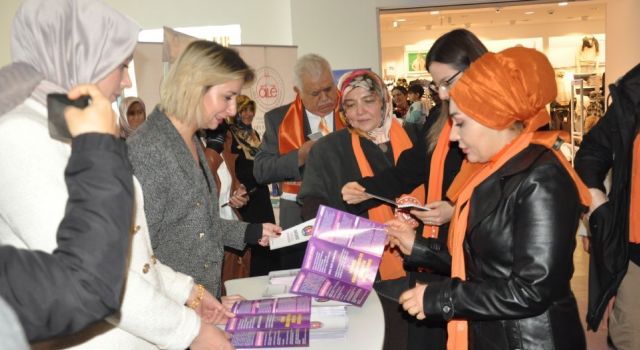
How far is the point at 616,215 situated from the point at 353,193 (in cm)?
121

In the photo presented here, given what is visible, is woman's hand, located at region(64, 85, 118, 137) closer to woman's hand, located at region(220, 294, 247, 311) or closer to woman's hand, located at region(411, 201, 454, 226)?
woman's hand, located at region(220, 294, 247, 311)

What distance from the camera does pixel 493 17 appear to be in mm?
12367

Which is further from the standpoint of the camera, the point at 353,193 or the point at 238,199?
the point at 238,199

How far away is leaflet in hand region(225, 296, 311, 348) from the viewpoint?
175cm

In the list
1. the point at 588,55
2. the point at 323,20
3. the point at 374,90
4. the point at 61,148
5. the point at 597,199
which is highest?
the point at 323,20

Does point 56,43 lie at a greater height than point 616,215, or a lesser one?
greater

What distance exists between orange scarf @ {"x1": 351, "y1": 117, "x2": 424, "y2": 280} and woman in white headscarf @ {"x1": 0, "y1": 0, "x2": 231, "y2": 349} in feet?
4.53

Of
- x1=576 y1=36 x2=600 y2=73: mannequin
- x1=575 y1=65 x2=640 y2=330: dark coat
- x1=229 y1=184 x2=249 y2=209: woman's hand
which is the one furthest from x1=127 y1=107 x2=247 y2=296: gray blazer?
x1=576 y1=36 x2=600 y2=73: mannequin

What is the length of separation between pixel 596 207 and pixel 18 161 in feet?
8.17

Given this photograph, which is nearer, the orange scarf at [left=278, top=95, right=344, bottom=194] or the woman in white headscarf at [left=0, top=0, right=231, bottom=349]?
the woman in white headscarf at [left=0, top=0, right=231, bottom=349]

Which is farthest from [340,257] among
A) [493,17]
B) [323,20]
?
[493,17]

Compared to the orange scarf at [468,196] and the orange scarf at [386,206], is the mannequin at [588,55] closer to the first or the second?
the orange scarf at [386,206]

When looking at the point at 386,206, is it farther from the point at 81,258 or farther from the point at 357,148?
the point at 81,258

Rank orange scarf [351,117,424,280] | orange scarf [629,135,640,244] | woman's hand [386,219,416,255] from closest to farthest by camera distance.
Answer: woman's hand [386,219,416,255], orange scarf [629,135,640,244], orange scarf [351,117,424,280]
